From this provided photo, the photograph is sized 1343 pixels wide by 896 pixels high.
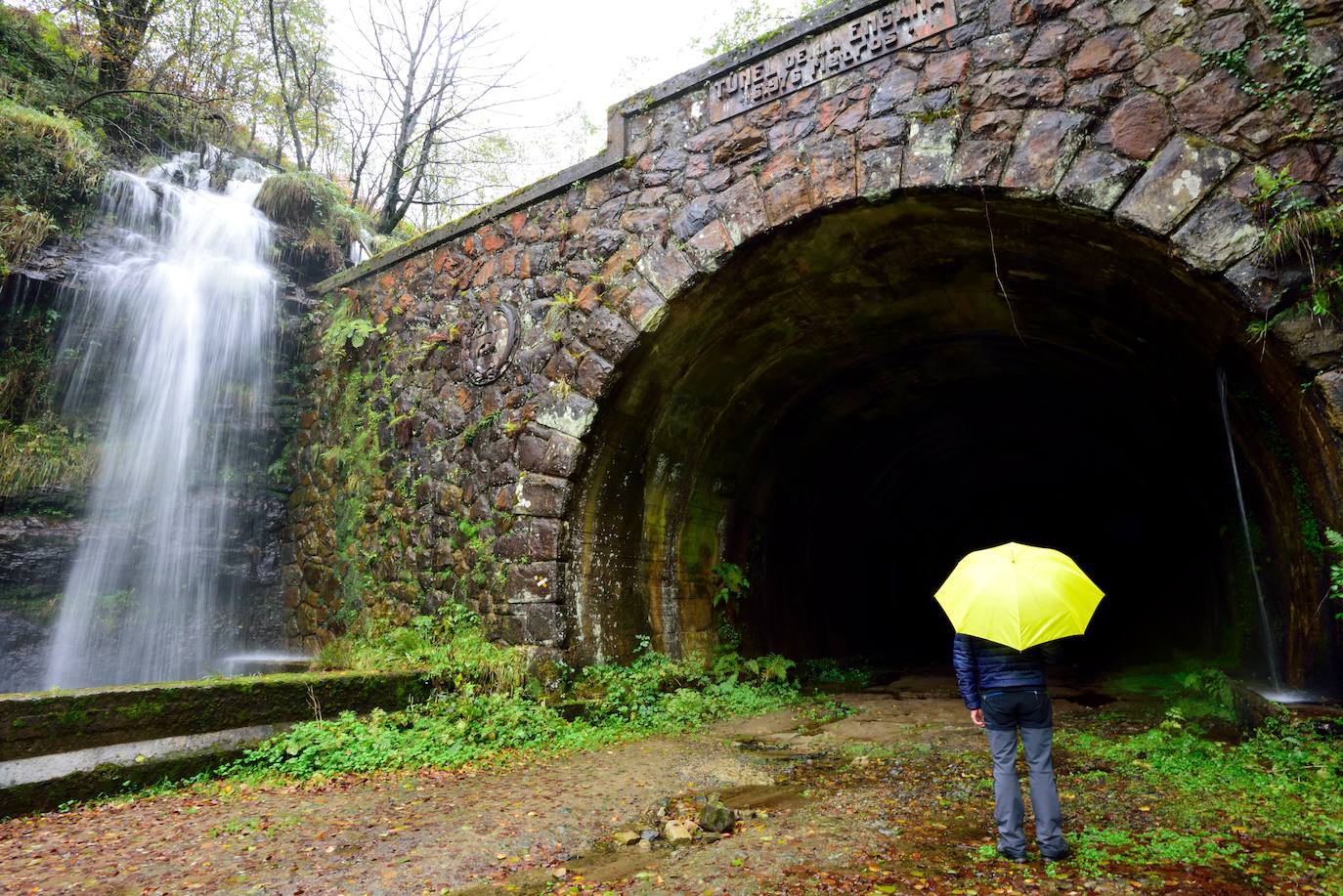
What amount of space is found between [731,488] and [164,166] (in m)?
9.24

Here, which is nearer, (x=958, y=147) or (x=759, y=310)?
(x=958, y=147)

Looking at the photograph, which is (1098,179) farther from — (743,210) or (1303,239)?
(743,210)

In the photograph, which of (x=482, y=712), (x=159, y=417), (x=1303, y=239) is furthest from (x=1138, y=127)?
(x=159, y=417)

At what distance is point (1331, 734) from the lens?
4.22 metres

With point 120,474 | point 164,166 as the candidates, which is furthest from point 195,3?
point 120,474

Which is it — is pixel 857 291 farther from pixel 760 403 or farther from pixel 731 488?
pixel 731 488

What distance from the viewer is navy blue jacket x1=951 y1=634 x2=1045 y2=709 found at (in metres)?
3.27

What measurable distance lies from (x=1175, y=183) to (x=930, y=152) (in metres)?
1.47

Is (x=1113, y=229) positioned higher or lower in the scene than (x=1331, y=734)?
higher

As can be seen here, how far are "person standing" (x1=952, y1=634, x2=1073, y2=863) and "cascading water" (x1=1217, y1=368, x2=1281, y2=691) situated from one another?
3.32 meters

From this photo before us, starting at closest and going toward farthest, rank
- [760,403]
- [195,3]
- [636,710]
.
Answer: [636,710] < [760,403] < [195,3]

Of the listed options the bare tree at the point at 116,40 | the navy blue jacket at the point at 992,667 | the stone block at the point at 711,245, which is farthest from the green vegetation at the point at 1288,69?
the bare tree at the point at 116,40

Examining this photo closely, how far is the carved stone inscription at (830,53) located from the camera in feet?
17.8

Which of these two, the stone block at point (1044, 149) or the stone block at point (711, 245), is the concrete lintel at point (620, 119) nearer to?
the stone block at point (711, 245)
